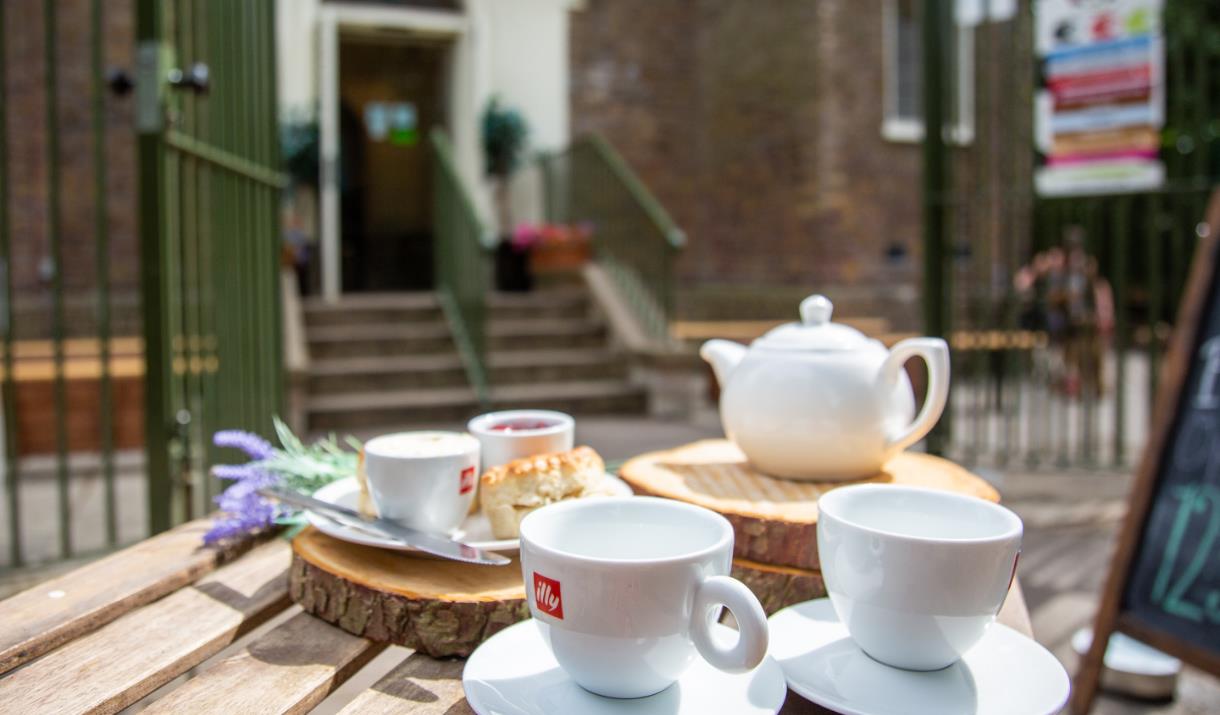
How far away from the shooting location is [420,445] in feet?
3.15

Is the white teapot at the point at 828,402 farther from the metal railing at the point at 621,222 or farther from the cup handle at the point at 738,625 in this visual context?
the metal railing at the point at 621,222

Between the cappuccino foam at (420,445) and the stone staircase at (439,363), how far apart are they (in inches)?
160

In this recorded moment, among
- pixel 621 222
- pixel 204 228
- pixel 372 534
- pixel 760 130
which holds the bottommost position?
pixel 372 534

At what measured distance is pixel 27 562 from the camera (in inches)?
106

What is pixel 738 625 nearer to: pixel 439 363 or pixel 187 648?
pixel 187 648

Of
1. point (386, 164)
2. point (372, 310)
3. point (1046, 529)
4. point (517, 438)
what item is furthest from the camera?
point (386, 164)

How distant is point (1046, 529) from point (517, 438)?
299 cm

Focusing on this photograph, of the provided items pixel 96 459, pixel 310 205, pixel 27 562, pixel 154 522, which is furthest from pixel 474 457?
pixel 310 205

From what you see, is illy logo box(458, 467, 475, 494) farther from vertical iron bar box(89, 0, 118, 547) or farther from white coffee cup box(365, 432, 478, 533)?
vertical iron bar box(89, 0, 118, 547)

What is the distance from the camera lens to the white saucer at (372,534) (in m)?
0.90

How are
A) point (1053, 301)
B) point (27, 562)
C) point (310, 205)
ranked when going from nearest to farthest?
1. point (27, 562)
2. point (1053, 301)
3. point (310, 205)

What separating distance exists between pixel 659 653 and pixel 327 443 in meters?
0.80

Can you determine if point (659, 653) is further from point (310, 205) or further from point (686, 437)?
point (310, 205)

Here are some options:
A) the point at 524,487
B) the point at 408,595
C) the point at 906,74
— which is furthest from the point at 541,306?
the point at 408,595
